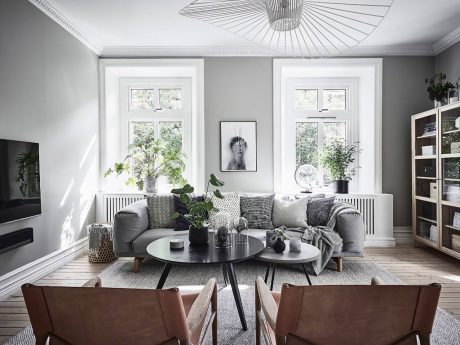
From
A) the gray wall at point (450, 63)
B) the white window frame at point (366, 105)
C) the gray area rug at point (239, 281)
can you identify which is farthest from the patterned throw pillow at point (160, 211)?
the gray wall at point (450, 63)

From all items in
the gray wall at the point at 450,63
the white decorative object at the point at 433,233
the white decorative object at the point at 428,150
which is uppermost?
the gray wall at the point at 450,63

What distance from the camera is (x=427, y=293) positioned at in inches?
40.0

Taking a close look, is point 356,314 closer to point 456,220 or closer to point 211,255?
point 211,255

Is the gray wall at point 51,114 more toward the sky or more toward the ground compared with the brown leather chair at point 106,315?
more toward the sky

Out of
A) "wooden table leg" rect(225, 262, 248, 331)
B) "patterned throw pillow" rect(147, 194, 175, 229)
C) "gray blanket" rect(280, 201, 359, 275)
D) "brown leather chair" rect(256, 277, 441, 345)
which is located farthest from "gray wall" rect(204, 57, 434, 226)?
"brown leather chair" rect(256, 277, 441, 345)

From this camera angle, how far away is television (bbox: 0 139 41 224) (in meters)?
2.60

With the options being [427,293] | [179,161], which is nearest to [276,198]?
[179,161]

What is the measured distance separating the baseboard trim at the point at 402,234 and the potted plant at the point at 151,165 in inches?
123

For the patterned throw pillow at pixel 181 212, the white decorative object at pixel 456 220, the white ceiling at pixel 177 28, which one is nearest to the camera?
the white ceiling at pixel 177 28

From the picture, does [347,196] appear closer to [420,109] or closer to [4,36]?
[420,109]

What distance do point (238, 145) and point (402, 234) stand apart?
2.69 meters

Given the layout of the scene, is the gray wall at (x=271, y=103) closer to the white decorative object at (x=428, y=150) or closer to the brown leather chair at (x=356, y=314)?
the white decorative object at (x=428, y=150)

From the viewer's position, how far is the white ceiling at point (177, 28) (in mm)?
3363

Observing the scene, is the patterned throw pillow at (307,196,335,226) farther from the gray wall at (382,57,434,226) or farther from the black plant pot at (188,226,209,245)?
the black plant pot at (188,226,209,245)
